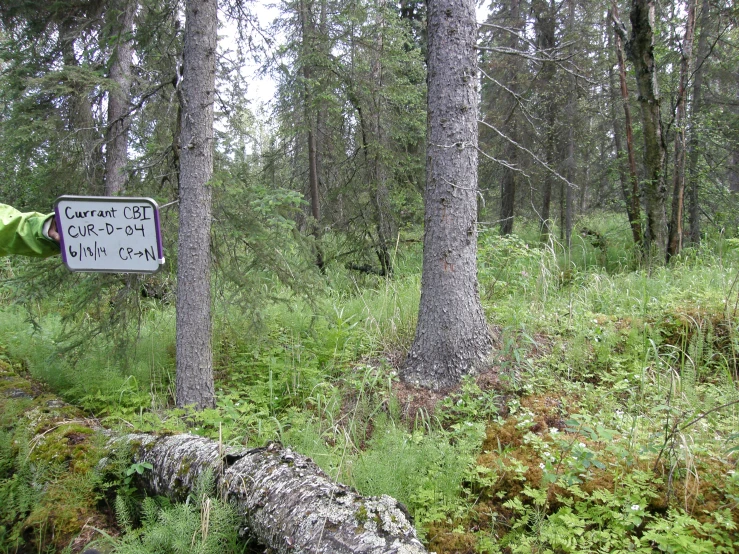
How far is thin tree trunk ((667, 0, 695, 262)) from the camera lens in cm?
729

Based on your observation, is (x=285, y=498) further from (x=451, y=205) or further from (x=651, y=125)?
(x=651, y=125)

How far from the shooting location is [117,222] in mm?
2355

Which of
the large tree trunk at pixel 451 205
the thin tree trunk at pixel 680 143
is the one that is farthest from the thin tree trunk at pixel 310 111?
the thin tree trunk at pixel 680 143

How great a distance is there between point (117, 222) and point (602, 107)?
12386mm

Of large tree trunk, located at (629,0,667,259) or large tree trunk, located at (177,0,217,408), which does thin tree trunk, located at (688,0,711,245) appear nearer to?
large tree trunk, located at (629,0,667,259)

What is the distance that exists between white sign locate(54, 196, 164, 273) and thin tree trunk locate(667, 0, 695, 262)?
7.82 meters

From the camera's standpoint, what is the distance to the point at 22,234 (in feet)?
7.23

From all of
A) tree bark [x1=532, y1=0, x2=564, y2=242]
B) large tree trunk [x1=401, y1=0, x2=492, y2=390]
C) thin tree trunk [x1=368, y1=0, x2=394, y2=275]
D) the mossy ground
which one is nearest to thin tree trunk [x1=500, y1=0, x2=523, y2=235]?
tree bark [x1=532, y1=0, x2=564, y2=242]

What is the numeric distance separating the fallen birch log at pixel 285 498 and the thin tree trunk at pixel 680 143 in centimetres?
741

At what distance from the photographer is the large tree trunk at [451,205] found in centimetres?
374

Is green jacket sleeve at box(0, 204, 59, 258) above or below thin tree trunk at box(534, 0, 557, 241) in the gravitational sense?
below

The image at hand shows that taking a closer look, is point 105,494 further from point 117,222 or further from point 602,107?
point 602,107

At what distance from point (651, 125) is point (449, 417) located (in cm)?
652

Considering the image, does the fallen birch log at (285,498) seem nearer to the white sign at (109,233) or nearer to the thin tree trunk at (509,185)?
the white sign at (109,233)
